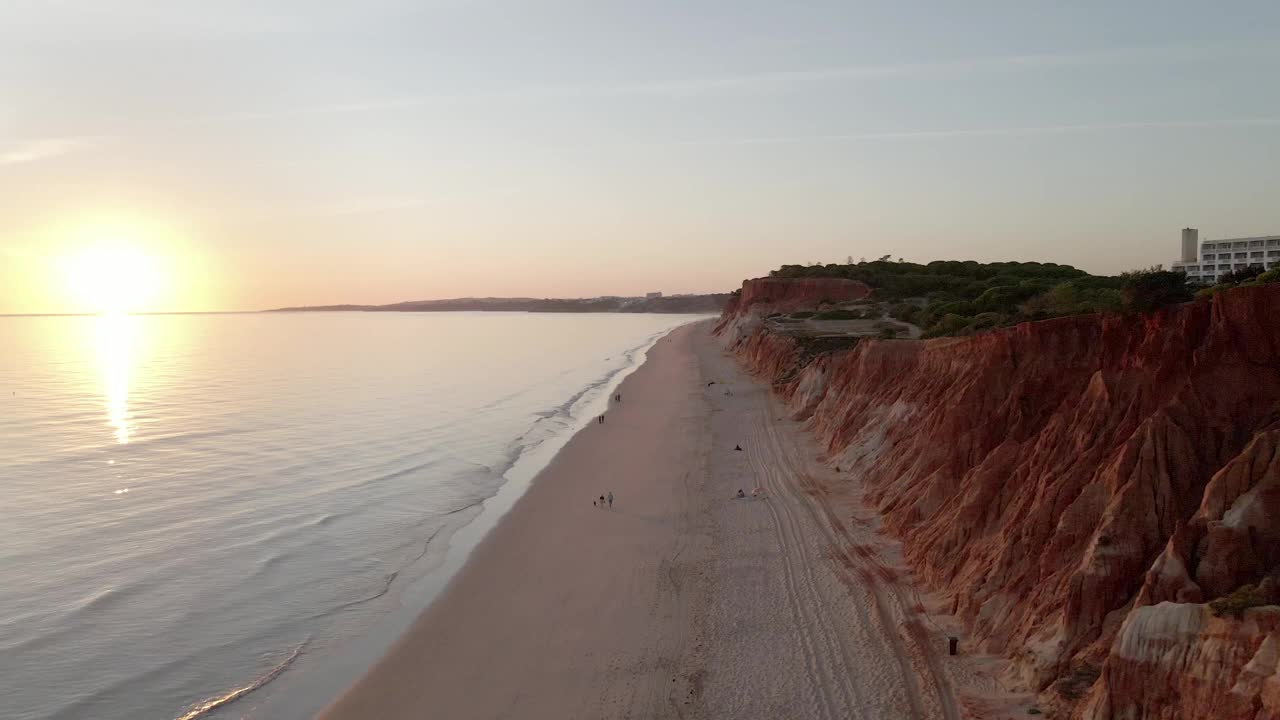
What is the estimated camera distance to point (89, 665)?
56.1ft

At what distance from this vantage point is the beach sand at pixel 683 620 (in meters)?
14.0

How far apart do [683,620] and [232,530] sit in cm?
1713

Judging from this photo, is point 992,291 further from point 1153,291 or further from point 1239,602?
point 1239,602

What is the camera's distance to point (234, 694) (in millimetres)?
15734

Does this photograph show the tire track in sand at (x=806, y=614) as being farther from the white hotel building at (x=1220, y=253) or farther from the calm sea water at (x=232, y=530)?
the white hotel building at (x=1220, y=253)

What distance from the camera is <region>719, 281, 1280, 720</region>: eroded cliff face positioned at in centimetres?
1016

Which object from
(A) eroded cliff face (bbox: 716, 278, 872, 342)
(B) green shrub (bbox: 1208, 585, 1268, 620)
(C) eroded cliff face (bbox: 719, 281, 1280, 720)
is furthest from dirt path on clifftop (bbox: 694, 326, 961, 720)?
(A) eroded cliff face (bbox: 716, 278, 872, 342)

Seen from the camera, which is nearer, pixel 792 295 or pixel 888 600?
pixel 888 600

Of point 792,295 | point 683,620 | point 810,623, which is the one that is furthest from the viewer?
point 792,295

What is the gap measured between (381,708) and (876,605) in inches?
393

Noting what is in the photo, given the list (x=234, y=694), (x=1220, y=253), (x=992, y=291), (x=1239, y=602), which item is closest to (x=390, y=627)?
(x=234, y=694)

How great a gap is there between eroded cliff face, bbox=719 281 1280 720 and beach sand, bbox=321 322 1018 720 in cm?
136

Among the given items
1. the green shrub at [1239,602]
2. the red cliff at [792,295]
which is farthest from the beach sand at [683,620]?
the red cliff at [792,295]

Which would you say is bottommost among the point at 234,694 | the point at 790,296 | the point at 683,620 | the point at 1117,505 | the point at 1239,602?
the point at 234,694
